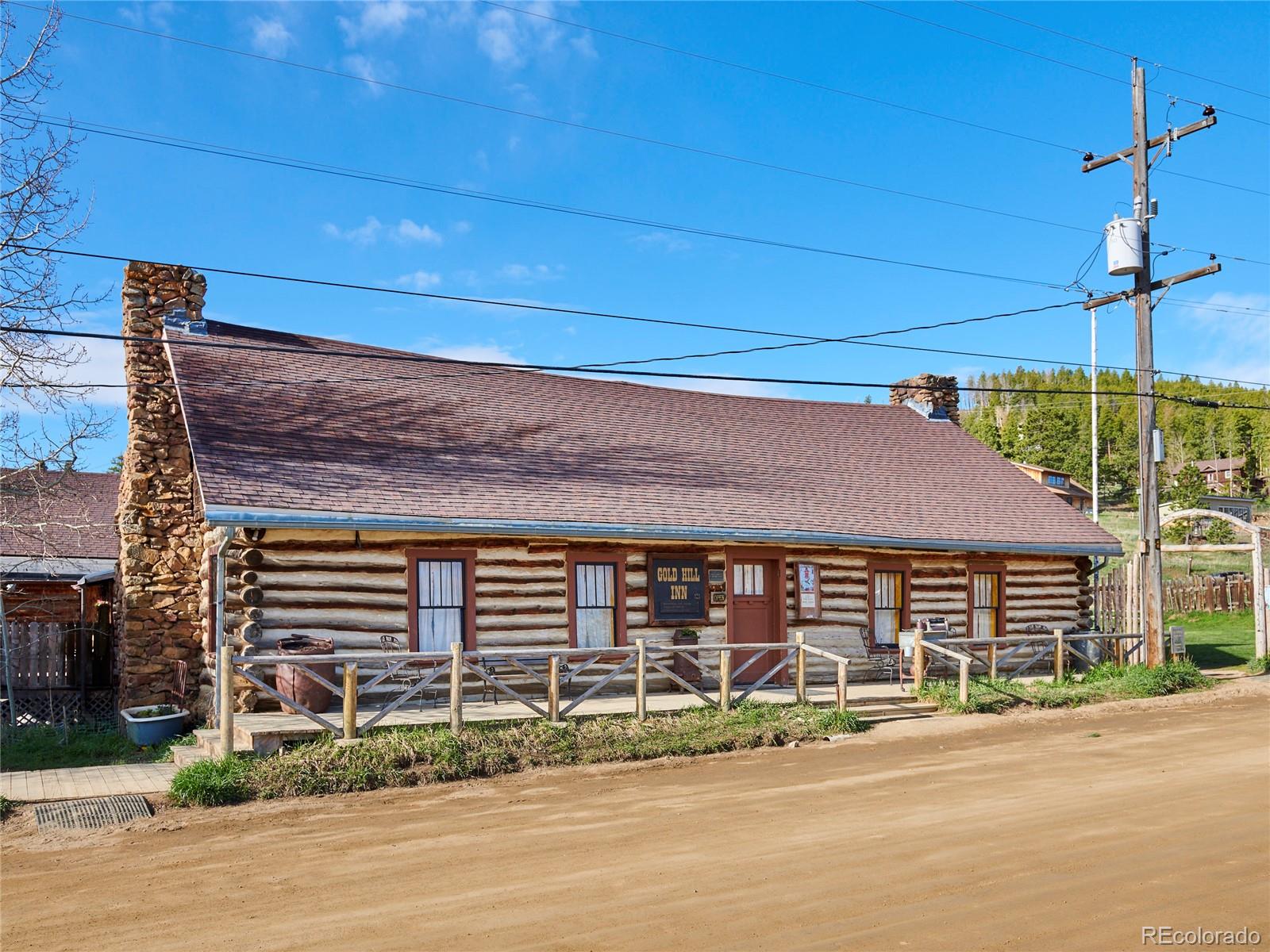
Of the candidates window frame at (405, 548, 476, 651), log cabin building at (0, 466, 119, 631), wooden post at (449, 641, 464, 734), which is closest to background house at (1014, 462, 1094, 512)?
log cabin building at (0, 466, 119, 631)

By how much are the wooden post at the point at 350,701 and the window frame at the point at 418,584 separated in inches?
A: 117

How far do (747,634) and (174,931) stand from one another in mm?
12453

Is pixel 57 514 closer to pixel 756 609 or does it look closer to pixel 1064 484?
pixel 756 609

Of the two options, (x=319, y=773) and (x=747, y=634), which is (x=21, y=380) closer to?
(x=319, y=773)

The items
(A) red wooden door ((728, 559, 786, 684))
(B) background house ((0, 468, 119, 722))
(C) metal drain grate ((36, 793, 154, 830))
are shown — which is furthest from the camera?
(A) red wooden door ((728, 559, 786, 684))

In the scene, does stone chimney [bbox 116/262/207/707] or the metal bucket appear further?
stone chimney [bbox 116/262/207/707]

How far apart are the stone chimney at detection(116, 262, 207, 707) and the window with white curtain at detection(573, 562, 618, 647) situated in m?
5.66

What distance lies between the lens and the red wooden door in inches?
696

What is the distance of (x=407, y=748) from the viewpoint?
37.1 ft

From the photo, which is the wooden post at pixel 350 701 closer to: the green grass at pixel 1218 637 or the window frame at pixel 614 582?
the window frame at pixel 614 582

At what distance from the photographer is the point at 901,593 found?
19391 mm

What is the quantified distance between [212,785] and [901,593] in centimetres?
1318

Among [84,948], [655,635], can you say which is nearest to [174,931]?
[84,948]

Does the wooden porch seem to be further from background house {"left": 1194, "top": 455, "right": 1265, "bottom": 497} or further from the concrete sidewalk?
background house {"left": 1194, "top": 455, "right": 1265, "bottom": 497}
